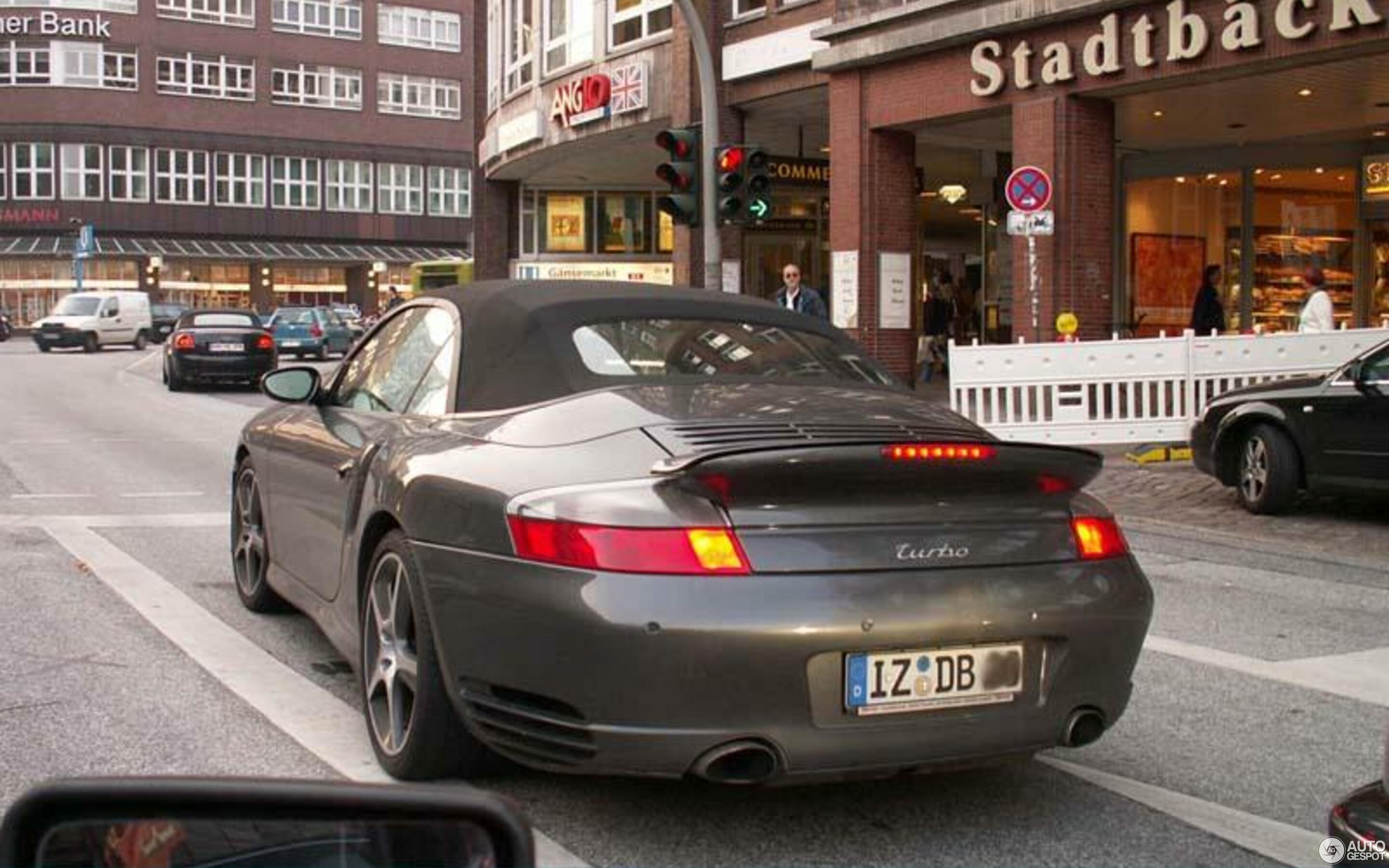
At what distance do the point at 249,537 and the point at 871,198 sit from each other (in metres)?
16.1

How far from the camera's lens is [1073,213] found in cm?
1833

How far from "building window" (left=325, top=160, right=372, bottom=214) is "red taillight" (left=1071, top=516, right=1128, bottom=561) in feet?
249

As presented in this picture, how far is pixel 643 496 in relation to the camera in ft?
11.6

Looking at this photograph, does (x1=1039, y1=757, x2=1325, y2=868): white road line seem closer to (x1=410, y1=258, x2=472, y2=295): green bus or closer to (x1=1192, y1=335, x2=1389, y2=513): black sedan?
(x1=1192, y1=335, x2=1389, y2=513): black sedan

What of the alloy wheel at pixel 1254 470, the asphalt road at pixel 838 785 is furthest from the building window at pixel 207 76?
the alloy wheel at pixel 1254 470

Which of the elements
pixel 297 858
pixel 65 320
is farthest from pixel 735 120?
pixel 65 320

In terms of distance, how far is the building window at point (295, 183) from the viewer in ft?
244

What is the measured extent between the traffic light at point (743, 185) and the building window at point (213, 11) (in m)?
64.2

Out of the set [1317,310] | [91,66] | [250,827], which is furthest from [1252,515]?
[91,66]

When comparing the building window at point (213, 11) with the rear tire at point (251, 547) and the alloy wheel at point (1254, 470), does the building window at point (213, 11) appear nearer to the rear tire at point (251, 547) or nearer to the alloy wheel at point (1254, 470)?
the alloy wheel at point (1254, 470)

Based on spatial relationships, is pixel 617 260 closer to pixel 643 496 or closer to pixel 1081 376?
pixel 1081 376

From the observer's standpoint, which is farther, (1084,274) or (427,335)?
(1084,274)

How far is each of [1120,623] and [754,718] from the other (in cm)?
108

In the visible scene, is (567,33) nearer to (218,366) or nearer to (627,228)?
(627,228)
